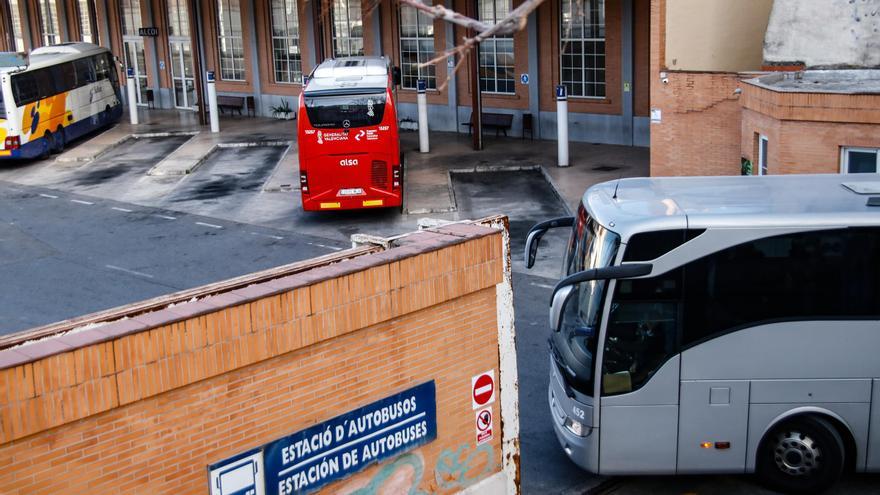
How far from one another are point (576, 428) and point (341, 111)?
13117mm

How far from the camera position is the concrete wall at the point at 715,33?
22969 mm

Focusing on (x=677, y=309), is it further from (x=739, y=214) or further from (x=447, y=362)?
(x=447, y=362)

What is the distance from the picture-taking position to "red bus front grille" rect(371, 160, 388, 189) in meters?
22.5

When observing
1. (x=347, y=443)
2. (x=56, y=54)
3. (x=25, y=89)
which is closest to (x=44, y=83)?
(x=25, y=89)

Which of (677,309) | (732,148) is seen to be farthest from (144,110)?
(677,309)

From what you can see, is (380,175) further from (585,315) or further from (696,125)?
(585,315)

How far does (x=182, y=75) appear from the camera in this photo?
43.2 meters

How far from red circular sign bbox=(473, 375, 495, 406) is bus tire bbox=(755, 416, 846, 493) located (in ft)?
9.93

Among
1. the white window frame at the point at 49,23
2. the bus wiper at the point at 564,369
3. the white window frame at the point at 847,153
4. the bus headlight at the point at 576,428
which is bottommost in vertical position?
the bus headlight at the point at 576,428

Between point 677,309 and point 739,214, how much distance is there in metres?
1.07

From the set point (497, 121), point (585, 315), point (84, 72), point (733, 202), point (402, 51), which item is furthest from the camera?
point (402, 51)

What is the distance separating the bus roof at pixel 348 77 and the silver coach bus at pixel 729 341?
13.1 m

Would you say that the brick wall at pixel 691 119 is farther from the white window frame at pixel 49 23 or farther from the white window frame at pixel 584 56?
the white window frame at pixel 49 23

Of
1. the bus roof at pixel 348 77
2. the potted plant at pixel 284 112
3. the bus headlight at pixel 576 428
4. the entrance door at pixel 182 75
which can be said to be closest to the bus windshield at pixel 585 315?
the bus headlight at pixel 576 428
